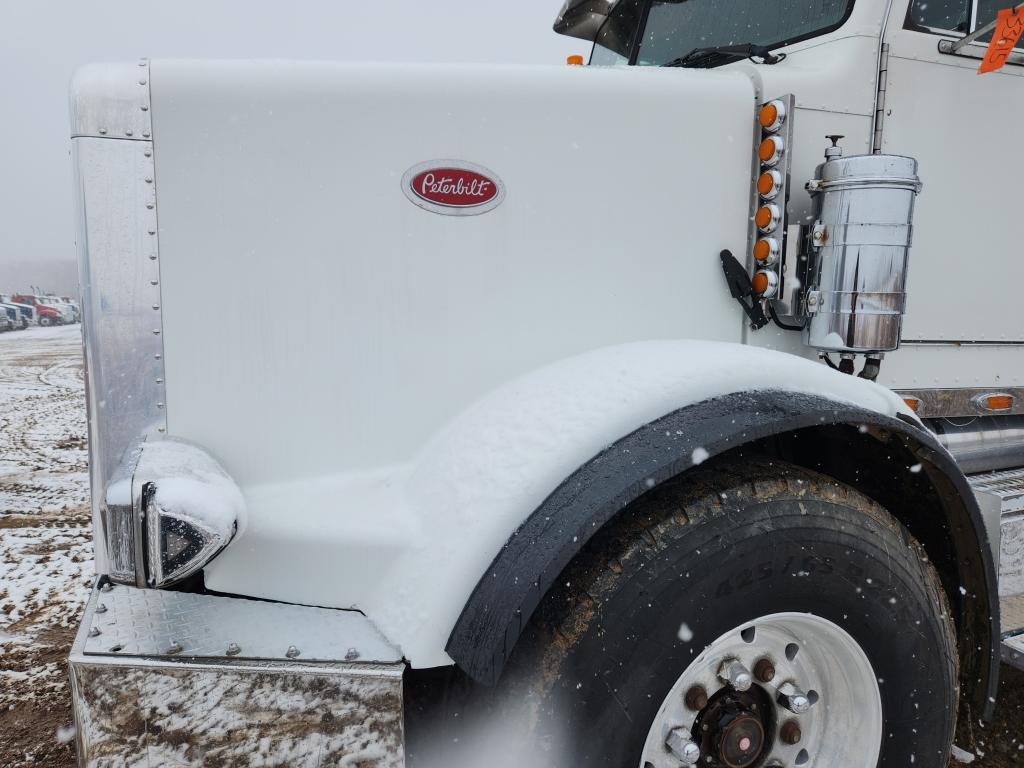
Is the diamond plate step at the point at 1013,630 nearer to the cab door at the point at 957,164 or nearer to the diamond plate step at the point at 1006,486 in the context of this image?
the diamond plate step at the point at 1006,486

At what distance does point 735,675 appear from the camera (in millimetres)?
1728

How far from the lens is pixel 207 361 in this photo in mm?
1809

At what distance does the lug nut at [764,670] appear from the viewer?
1770mm

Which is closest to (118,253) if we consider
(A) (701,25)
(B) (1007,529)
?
(A) (701,25)

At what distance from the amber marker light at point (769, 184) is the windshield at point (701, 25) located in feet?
2.00

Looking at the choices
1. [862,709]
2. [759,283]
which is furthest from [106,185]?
[862,709]

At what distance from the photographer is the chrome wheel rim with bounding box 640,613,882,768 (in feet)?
5.55

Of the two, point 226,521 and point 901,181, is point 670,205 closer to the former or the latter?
point 901,181

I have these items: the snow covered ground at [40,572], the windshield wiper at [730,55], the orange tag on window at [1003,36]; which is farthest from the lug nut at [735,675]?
the snow covered ground at [40,572]

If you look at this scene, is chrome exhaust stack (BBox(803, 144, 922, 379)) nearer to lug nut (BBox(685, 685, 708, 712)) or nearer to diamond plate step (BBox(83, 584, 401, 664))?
lug nut (BBox(685, 685, 708, 712))

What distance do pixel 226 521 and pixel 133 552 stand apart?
176 mm

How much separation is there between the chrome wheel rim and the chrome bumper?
0.59 meters

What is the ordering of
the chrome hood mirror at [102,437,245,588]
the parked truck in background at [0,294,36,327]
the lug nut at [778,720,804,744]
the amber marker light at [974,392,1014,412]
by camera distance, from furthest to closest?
1. the parked truck in background at [0,294,36,327]
2. the amber marker light at [974,392,1014,412]
3. the lug nut at [778,720,804,744]
4. the chrome hood mirror at [102,437,245,588]

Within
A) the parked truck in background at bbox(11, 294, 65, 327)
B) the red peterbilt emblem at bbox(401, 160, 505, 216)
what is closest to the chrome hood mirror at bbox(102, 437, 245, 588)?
the red peterbilt emblem at bbox(401, 160, 505, 216)
